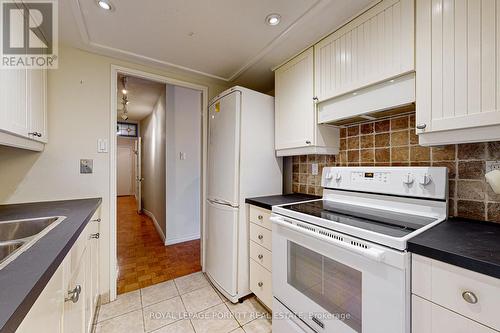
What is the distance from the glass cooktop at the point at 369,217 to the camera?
0.98 meters

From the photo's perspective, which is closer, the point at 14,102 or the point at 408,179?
the point at 14,102

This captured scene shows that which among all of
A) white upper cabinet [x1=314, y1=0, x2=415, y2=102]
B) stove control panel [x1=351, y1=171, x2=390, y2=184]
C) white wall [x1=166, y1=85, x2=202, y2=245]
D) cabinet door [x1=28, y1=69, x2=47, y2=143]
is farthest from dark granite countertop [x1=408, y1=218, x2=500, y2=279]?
white wall [x1=166, y1=85, x2=202, y2=245]

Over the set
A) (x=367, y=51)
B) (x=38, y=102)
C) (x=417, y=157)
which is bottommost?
(x=417, y=157)

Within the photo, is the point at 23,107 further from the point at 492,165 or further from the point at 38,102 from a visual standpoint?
the point at 492,165

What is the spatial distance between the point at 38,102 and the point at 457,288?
2450mm

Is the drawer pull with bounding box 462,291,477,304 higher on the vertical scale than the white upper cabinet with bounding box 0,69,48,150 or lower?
lower

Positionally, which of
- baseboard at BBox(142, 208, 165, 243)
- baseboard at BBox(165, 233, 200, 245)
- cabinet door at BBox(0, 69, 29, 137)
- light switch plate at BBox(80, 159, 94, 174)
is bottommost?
baseboard at BBox(165, 233, 200, 245)

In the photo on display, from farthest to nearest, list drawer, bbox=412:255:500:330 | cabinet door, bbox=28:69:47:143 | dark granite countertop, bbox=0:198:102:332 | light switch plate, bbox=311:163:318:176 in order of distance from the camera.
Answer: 1. light switch plate, bbox=311:163:318:176
2. cabinet door, bbox=28:69:47:143
3. drawer, bbox=412:255:500:330
4. dark granite countertop, bbox=0:198:102:332

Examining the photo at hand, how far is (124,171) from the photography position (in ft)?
24.6

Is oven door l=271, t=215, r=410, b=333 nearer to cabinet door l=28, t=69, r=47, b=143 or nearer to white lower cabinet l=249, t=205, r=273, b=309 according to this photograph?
white lower cabinet l=249, t=205, r=273, b=309

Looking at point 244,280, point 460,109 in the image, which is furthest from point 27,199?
point 460,109

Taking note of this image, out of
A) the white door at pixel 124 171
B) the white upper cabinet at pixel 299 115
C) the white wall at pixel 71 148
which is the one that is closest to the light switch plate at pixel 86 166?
the white wall at pixel 71 148

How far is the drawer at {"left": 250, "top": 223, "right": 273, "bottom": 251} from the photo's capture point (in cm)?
165

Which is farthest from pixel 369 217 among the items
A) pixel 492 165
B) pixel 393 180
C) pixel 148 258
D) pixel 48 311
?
pixel 148 258
